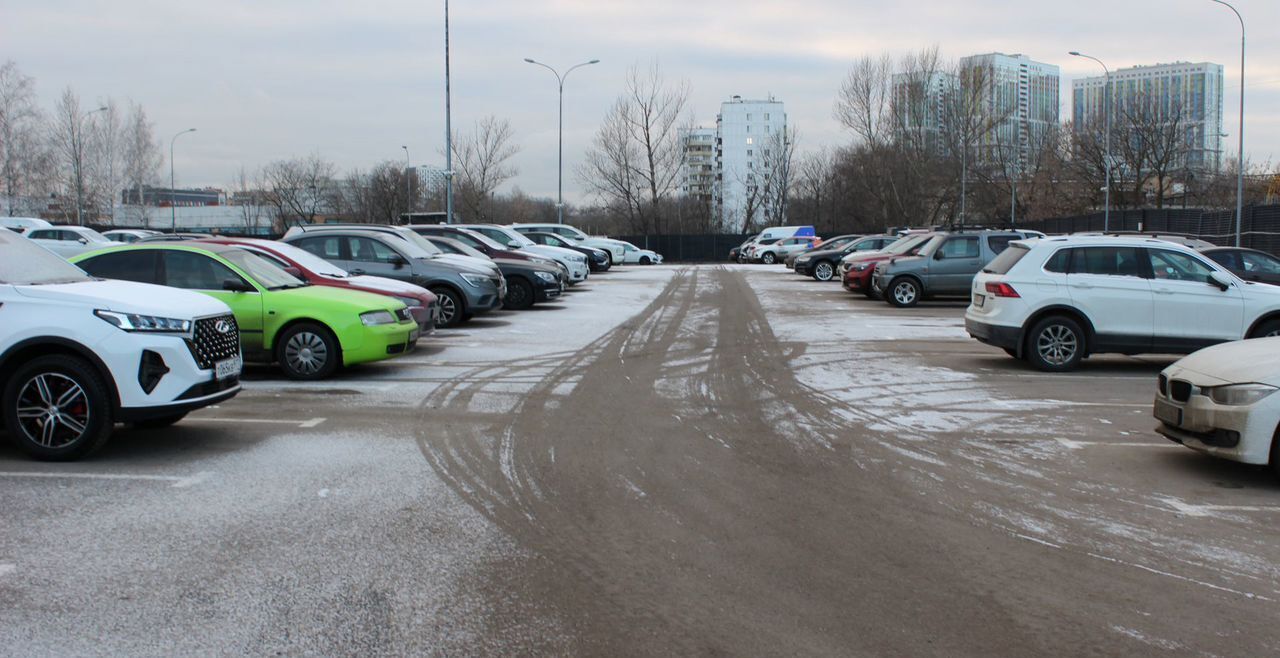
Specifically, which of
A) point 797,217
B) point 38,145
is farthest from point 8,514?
point 797,217

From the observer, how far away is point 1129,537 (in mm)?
5750

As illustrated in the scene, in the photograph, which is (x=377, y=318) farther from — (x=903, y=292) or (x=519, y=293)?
(x=903, y=292)

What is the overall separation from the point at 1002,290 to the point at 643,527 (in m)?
8.14

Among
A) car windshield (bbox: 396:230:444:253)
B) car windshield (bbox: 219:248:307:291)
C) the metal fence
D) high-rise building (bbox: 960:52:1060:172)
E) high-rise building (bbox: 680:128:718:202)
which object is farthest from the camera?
high-rise building (bbox: 680:128:718:202)

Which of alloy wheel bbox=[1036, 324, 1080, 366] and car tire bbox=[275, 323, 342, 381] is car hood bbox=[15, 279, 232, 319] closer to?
car tire bbox=[275, 323, 342, 381]

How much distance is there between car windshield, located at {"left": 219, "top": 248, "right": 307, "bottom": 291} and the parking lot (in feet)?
4.02

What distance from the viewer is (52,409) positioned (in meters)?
7.15

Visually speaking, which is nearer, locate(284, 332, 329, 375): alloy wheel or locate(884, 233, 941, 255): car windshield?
locate(284, 332, 329, 375): alloy wheel

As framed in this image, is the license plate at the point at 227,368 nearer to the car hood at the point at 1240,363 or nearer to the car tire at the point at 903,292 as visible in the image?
the car hood at the point at 1240,363

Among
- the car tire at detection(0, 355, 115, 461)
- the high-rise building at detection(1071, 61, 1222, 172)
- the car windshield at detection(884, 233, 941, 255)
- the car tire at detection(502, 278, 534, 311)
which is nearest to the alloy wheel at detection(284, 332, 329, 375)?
→ the car tire at detection(0, 355, 115, 461)

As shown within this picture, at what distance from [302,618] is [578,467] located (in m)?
3.07

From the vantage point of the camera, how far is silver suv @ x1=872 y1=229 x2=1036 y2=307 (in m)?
21.9

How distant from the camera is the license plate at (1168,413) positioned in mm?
7389

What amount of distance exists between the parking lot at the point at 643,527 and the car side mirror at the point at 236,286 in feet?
3.49
